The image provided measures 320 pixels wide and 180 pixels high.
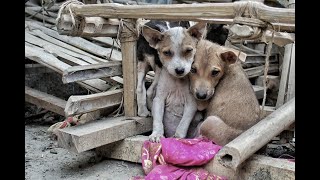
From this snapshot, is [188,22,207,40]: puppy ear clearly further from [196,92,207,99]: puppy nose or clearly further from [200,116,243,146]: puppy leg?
[200,116,243,146]: puppy leg

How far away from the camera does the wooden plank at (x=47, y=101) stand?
5746mm

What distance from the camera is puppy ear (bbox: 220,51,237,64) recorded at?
446 cm

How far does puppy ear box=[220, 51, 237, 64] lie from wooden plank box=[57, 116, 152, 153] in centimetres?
115

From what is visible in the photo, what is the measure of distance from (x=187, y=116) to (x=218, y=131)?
1.78ft

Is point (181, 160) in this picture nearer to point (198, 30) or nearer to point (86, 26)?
point (198, 30)

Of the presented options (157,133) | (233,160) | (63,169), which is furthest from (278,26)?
(63,169)


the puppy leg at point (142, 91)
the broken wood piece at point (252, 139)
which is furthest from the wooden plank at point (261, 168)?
the puppy leg at point (142, 91)

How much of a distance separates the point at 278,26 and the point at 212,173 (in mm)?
1450

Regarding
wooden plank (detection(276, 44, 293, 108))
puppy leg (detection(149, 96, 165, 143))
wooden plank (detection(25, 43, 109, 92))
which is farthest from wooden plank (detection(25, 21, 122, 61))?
wooden plank (detection(276, 44, 293, 108))

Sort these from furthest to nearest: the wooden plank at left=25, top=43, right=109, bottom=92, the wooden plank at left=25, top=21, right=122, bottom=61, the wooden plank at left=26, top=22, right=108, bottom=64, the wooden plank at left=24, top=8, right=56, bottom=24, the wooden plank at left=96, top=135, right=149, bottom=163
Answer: the wooden plank at left=24, top=8, right=56, bottom=24 < the wooden plank at left=25, top=21, right=122, bottom=61 < the wooden plank at left=26, top=22, right=108, bottom=64 < the wooden plank at left=25, top=43, right=109, bottom=92 < the wooden plank at left=96, top=135, right=149, bottom=163

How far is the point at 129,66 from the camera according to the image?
4.92 meters

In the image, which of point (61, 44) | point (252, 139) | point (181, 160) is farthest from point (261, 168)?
point (61, 44)

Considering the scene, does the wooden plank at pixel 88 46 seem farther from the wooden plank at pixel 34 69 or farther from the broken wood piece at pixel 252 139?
the broken wood piece at pixel 252 139
